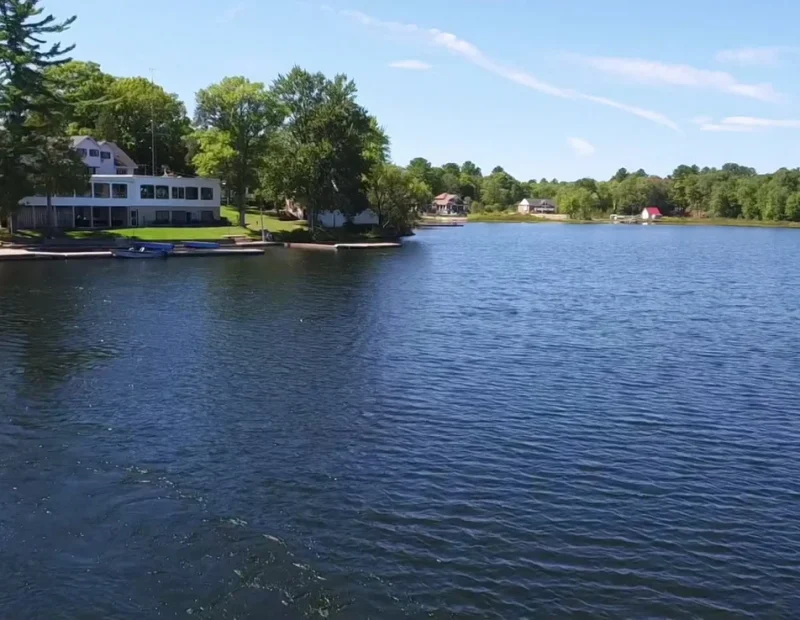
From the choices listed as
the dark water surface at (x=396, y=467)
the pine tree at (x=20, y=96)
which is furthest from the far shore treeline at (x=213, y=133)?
the dark water surface at (x=396, y=467)

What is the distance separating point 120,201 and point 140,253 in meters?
26.7

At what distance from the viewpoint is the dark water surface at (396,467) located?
44.5 ft

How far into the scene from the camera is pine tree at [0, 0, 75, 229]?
2950 inches

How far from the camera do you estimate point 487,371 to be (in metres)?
29.3

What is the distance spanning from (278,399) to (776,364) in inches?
778

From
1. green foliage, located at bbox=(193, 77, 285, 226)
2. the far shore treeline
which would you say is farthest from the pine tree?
green foliage, located at bbox=(193, 77, 285, 226)

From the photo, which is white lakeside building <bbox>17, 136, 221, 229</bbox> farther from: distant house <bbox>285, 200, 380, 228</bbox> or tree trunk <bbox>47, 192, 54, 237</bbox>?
distant house <bbox>285, 200, 380, 228</bbox>

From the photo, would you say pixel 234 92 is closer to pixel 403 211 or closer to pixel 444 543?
pixel 403 211

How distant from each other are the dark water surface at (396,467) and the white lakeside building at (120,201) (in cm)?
5764

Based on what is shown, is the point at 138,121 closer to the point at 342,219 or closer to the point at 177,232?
the point at 342,219

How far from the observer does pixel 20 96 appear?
250 ft

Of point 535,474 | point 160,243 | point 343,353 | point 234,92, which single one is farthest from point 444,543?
point 234,92

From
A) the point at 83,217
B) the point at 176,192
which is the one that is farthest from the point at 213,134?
the point at 83,217

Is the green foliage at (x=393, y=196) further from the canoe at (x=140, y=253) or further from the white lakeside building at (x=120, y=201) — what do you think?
the canoe at (x=140, y=253)
